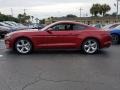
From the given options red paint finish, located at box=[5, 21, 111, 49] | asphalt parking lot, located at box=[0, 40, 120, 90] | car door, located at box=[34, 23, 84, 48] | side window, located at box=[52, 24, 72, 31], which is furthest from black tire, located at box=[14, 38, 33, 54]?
side window, located at box=[52, 24, 72, 31]

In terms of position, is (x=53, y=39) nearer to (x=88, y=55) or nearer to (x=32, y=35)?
(x=32, y=35)

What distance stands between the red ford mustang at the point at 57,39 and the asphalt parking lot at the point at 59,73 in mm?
836

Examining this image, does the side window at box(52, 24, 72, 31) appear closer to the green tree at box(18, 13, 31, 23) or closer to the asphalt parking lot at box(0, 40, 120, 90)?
the asphalt parking lot at box(0, 40, 120, 90)

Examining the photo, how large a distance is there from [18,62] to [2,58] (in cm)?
112

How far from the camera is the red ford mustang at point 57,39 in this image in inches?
445

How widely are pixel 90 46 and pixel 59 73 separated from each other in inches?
168

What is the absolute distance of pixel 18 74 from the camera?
24.1ft

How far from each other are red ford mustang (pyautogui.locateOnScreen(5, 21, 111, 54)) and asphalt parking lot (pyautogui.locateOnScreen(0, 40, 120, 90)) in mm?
836

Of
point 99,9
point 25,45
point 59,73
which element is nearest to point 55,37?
point 25,45

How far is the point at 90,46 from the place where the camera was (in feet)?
37.6

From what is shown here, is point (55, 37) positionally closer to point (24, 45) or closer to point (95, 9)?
point (24, 45)

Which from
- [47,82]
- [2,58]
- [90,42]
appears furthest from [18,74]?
[90,42]

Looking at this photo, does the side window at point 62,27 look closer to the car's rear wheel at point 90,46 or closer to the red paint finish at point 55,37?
the red paint finish at point 55,37

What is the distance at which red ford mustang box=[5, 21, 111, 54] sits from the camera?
11.3m
